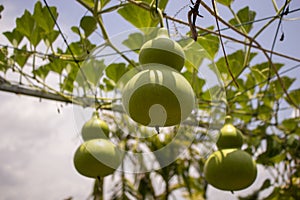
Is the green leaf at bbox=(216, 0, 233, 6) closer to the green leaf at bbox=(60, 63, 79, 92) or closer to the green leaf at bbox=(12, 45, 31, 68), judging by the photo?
the green leaf at bbox=(60, 63, 79, 92)

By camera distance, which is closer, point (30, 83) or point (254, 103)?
point (30, 83)

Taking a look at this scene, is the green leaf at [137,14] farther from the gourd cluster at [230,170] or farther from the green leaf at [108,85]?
the green leaf at [108,85]

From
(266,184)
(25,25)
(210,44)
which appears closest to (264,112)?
(266,184)

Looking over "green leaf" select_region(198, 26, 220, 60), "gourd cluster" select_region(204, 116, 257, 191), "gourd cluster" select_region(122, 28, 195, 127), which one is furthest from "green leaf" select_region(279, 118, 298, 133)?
"gourd cluster" select_region(122, 28, 195, 127)

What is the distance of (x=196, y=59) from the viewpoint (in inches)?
28.0

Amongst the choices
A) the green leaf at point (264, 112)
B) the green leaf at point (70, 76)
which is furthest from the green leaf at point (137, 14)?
the green leaf at point (264, 112)

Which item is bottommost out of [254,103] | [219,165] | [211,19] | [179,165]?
[179,165]

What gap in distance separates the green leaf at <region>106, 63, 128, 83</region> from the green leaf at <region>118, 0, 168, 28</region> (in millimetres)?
117

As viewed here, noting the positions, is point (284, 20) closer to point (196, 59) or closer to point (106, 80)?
point (196, 59)

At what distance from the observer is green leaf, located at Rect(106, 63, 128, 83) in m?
0.98

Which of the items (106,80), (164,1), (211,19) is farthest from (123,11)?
(106,80)

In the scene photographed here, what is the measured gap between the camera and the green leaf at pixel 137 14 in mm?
883

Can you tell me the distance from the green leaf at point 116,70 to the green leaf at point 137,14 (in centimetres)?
12

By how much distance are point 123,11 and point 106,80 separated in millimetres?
570
